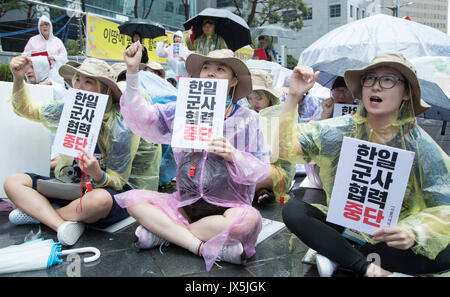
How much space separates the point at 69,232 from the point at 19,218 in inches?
23.4

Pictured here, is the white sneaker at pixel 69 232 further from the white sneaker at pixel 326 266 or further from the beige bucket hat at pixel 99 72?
the white sneaker at pixel 326 266

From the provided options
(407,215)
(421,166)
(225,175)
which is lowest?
(407,215)

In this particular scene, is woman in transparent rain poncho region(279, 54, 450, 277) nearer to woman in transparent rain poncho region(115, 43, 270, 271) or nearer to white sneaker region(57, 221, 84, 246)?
woman in transparent rain poncho region(115, 43, 270, 271)

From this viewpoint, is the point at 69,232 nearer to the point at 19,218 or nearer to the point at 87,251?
the point at 87,251

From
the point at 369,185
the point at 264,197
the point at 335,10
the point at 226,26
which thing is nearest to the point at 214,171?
the point at 369,185

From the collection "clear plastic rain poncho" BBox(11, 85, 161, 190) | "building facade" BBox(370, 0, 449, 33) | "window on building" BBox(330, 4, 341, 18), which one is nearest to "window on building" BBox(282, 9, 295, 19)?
"building facade" BBox(370, 0, 449, 33)

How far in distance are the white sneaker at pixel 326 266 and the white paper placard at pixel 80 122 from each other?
165 cm

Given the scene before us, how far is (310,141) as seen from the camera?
6.72 ft

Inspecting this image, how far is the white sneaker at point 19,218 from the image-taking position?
8.84 ft

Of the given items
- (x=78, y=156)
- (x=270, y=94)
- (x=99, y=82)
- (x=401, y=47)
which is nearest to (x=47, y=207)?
(x=78, y=156)

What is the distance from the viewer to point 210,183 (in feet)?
7.42

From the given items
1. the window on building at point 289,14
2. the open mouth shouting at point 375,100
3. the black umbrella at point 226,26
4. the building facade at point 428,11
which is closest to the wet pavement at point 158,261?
the open mouth shouting at point 375,100

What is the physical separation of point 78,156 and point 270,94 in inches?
84.1

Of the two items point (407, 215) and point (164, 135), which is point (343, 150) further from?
point (164, 135)
